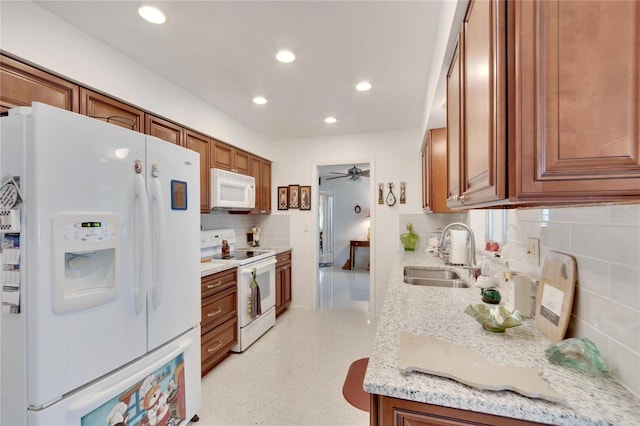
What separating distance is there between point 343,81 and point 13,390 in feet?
8.39

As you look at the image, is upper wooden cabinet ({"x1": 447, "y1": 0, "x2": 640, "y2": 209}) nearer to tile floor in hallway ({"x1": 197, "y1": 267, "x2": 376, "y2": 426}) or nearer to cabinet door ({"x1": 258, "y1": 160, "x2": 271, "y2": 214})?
tile floor in hallway ({"x1": 197, "y1": 267, "x2": 376, "y2": 426})

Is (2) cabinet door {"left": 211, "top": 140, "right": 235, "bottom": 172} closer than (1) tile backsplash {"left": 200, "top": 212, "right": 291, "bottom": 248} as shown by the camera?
Yes

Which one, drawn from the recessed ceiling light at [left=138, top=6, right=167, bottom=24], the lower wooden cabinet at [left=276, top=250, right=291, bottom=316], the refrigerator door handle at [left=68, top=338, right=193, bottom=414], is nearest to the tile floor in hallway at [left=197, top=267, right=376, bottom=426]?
the lower wooden cabinet at [left=276, top=250, right=291, bottom=316]

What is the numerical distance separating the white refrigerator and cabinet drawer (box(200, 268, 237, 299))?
1.99 ft

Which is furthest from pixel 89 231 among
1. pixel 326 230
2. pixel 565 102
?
pixel 326 230

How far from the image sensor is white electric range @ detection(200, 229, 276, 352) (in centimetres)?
277

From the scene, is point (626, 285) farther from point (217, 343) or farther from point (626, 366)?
point (217, 343)

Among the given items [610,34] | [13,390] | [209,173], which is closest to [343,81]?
[209,173]

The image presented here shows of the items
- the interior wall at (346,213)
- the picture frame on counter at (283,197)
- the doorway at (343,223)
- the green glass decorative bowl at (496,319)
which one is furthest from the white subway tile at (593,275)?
the interior wall at (346,213)

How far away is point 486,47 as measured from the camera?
78 cm

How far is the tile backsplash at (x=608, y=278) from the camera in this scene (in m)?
0.71

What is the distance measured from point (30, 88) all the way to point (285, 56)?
1423 millimetres

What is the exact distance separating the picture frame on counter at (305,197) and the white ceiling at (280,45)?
136cm

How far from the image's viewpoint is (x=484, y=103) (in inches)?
31.4
